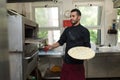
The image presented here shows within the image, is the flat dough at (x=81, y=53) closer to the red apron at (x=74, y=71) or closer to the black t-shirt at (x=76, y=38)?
the black t-shirt at (x=76, y=38)

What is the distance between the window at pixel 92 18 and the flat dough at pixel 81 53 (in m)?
2.19

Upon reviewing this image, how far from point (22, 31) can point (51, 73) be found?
249 cm

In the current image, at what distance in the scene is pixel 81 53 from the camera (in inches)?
102

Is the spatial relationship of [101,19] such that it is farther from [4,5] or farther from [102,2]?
[4,5]

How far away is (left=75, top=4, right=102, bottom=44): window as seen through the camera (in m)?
4.69

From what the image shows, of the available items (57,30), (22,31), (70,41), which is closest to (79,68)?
(70,41)

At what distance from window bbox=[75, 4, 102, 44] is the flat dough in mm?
2193

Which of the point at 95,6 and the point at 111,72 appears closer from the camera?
the point at 111,72

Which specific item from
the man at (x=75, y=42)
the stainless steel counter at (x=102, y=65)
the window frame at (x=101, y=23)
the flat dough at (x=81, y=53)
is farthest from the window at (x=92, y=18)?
the flat dough at (x=81, y=53)

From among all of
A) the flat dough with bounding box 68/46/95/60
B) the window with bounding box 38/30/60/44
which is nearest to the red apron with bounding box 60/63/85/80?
the flat dough with bounding box 68/46/95/60

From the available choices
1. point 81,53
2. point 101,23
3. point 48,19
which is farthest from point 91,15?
point 81,53

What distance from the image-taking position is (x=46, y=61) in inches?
171

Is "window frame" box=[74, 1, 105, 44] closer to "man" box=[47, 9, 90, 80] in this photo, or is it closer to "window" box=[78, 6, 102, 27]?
"window" box=[78, 6, 102, 27]

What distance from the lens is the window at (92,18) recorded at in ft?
15.4
